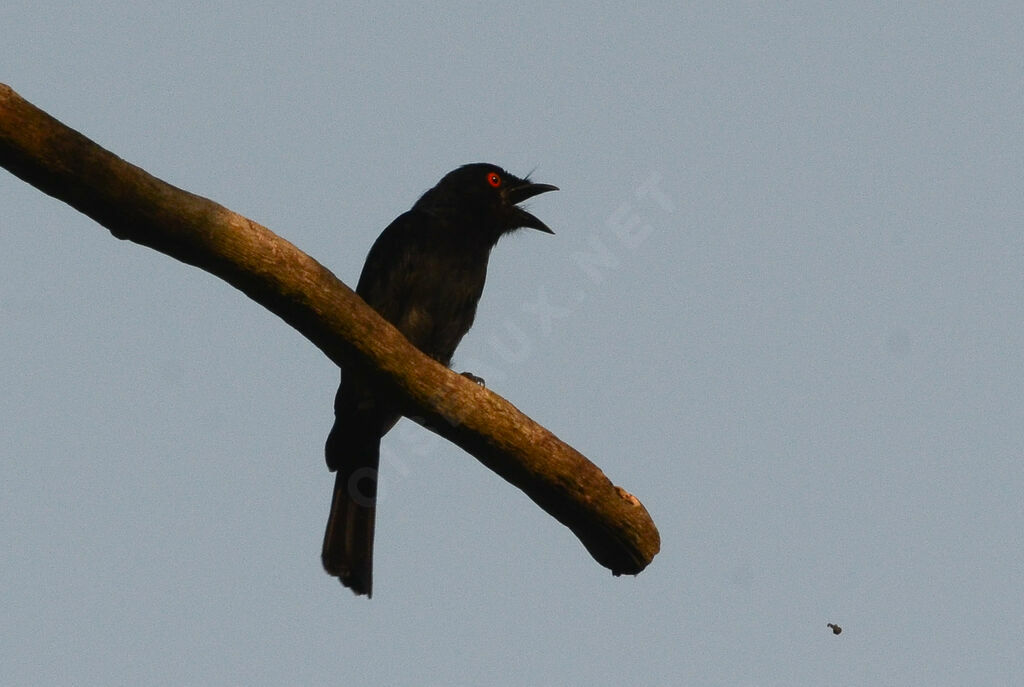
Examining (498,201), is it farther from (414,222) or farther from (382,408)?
(382,408)

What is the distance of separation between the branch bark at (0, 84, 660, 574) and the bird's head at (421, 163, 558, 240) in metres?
2.30

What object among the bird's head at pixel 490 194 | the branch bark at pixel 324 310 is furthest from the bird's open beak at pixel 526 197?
the branch bark at pixel 324 310

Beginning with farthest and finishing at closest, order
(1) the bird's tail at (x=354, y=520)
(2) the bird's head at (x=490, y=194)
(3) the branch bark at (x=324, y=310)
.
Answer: (2) the bird's head at (x=490, y=194) → (1) the bird's tail at (x=354, y=520) → (3) the branch bark at (x=324, y=310)

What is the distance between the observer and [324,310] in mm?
3660

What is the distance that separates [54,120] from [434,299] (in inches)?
98.4

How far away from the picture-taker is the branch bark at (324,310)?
3264 millimetres

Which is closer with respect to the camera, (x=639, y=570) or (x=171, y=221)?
(x=171, y=221)

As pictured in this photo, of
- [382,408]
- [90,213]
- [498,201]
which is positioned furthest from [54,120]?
[498,201]

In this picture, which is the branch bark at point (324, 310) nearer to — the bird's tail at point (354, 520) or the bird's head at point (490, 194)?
the bird's tail at point (354, 520)

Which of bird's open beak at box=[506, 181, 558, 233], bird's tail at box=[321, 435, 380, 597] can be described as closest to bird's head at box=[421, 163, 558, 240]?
bird's open beak at box=[506, 181, 558, 233]

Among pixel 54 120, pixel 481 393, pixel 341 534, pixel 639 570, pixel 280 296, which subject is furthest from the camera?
pixel 341 534

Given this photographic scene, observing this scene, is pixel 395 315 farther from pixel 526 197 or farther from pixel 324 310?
pixel 324 310

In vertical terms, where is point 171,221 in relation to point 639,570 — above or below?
above

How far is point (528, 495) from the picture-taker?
412 centimetres
